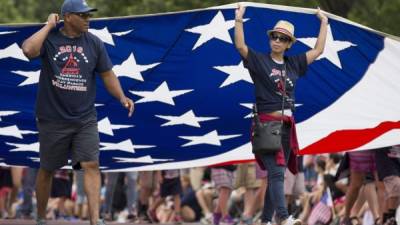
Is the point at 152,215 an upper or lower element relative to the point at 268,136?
upper

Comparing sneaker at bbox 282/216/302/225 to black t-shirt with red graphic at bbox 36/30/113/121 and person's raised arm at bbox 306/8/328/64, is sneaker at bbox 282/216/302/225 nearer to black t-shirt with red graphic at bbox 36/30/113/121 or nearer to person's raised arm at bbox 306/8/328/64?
person's raised arm at bbox 306/8/328/64

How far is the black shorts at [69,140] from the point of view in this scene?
11.0 metres

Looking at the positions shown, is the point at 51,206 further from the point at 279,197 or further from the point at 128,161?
the point at 279,197

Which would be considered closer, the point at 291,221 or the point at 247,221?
the point at 291,221

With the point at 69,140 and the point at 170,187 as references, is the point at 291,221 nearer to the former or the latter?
the point at 69,140

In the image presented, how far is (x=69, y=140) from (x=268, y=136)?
5.80 ft

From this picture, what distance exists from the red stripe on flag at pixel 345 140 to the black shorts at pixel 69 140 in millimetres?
3060

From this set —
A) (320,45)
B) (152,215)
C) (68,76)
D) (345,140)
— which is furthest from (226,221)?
(68,76)

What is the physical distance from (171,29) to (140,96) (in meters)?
0.83

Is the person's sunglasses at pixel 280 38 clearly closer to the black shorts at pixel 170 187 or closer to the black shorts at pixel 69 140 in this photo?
the black shorts at pixel 69 140

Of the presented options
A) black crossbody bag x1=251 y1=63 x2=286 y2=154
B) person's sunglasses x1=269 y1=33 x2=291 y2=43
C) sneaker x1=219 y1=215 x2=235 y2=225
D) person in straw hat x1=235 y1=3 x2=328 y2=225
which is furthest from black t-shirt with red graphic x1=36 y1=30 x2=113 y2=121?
sneaker x1=219 y1=215 x2=235 y2=225

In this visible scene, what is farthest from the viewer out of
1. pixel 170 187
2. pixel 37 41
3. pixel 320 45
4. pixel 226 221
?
pixel 170 187

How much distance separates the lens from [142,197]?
18.1m

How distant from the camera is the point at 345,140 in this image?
13.4m
